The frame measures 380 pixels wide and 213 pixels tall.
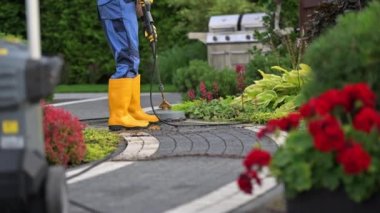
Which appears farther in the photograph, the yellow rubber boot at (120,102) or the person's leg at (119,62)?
the yellow rubber boot at (120,102)

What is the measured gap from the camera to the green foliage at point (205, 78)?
11195mm

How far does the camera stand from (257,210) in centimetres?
484

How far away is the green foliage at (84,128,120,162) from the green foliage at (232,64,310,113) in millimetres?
2220

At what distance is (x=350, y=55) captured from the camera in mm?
4457

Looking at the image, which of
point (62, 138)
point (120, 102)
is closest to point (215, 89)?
point (120, 102)

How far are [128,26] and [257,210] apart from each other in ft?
12.6

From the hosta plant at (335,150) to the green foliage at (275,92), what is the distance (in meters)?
4.73

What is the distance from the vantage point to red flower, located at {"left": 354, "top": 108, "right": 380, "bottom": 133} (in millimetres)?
4121

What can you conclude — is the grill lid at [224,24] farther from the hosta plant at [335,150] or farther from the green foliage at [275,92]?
the hosta plant at [335,150]

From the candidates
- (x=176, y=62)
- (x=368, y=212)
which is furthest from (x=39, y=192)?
(x=176, y=62)

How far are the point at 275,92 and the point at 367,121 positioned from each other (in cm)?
555

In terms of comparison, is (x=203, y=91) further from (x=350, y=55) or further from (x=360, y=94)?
(x=360, y=94)

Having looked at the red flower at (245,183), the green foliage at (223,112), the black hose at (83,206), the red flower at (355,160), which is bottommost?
the black hose at (83,206)

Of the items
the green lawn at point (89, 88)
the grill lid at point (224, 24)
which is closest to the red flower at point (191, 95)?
the green lawn at point (89, 88)
